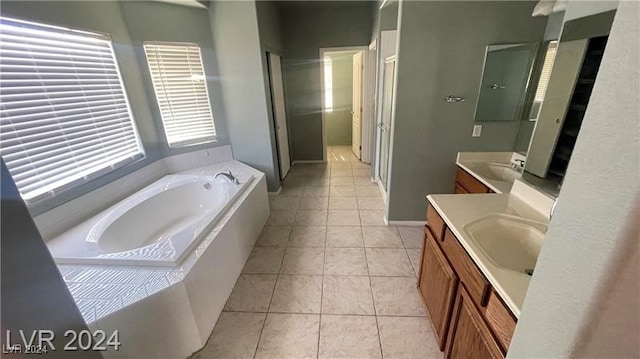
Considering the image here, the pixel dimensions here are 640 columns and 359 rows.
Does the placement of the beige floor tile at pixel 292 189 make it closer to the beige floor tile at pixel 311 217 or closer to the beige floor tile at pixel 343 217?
the beige floor tile at pixel 311 217

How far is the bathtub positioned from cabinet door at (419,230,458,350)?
58.6 inches

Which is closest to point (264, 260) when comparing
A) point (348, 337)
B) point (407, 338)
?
point (348, 337)

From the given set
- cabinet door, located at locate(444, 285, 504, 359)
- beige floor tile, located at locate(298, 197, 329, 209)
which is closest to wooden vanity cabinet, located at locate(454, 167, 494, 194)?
cabinet door, located at locate(444, 285, 504, 359)

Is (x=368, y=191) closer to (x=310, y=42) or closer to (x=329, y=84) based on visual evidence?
(x=310, y=42)

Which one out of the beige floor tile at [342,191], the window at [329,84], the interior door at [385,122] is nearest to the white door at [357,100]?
the window at [329,84]

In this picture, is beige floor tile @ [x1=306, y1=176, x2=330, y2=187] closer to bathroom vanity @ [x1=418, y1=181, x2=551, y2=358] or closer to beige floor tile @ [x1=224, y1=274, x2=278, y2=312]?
beige floor tile @ [x1=224, y1=274, x2=278, y2=312]

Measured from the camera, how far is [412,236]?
2.55 metres

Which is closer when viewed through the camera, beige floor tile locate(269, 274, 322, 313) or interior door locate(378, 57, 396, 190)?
beige floor tile locate(269, 274, 322, 313)

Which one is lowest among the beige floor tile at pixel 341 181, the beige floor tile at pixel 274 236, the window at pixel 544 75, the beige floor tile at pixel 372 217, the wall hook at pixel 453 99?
the beige floor tile at pixel 274 236

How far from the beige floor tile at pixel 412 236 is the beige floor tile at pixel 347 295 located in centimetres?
66

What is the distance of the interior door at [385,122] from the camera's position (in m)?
2.87

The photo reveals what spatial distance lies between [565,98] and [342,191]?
2.57m

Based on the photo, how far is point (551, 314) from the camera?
1.70 feet

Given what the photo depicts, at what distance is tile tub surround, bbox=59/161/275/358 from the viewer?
124cm
